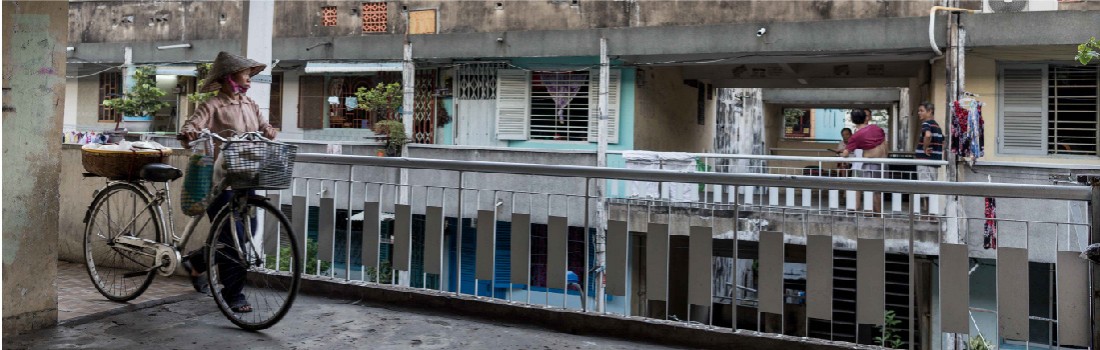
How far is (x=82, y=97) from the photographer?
75.0 ft

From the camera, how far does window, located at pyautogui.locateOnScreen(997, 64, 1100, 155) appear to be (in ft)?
44.4

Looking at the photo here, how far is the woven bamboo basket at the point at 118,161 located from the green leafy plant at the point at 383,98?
502 inches

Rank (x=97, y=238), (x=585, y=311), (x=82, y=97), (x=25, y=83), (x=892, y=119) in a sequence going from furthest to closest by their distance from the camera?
(x=892, y=119), (x=82, y=97), (x=97, y=238), (x=585, y=311), (x=25, y=83)

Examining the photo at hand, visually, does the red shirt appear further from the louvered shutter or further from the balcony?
the balcony

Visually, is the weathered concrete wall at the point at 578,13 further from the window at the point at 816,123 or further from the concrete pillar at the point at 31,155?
the window at the point at 816,123

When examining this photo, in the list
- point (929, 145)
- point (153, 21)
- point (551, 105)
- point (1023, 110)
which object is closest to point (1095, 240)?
point (929, 145)

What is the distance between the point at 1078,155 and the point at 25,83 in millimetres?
13825

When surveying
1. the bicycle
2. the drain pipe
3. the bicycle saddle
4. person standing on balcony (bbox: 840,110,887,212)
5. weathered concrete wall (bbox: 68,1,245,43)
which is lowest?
the bicycle

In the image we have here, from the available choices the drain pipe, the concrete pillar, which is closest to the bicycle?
the concrete pillar

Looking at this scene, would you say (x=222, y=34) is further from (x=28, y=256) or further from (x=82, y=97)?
(x=28, y=256)

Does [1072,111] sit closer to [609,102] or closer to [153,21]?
[609,102]

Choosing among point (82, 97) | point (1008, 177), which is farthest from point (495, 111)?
point (82, 97)

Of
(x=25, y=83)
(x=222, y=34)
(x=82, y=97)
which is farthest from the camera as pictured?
(x=82, y=97)

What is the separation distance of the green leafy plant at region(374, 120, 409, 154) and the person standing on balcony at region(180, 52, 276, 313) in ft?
38.9
